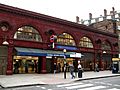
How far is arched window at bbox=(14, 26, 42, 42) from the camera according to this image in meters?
28.9

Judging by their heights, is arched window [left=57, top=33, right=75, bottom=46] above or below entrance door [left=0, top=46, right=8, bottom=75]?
above

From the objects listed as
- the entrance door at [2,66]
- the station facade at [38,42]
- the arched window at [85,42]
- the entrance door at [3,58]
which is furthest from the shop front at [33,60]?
the arched window at [85,42]

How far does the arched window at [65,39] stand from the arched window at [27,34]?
3881 mm

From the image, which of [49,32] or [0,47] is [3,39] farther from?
[49,32]

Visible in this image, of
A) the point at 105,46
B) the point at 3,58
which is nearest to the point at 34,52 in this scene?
the point at 3,58

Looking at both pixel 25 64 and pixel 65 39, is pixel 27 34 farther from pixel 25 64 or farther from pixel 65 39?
pixel 65 39

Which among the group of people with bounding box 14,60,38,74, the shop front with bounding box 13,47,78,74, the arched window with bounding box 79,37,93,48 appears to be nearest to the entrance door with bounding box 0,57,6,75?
the shop front with bounding box 13,47,78,74

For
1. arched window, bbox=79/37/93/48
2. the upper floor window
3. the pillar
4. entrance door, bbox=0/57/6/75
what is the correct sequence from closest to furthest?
entrance door, bbox=0/57/6/75
the pillar
arched window, bbox=79/37/93/48
the upper floor window

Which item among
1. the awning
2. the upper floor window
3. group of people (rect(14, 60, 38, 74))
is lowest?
group of people (rect(14, 60, 38, 74))

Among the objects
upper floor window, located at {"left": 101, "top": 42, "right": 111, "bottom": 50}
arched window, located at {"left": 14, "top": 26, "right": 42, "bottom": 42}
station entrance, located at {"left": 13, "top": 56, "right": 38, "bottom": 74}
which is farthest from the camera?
upper floor window, located at {"left": 101, "top": 42, "right": 111, "bottom": 50}

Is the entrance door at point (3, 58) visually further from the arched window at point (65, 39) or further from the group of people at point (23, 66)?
the arched window at point (65, 39)

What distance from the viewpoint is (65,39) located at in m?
35.0

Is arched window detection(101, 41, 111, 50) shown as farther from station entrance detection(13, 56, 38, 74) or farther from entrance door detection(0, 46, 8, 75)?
entrance door detection(0, 46, 8, 75)

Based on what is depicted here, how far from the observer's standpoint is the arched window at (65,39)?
34097 mm
